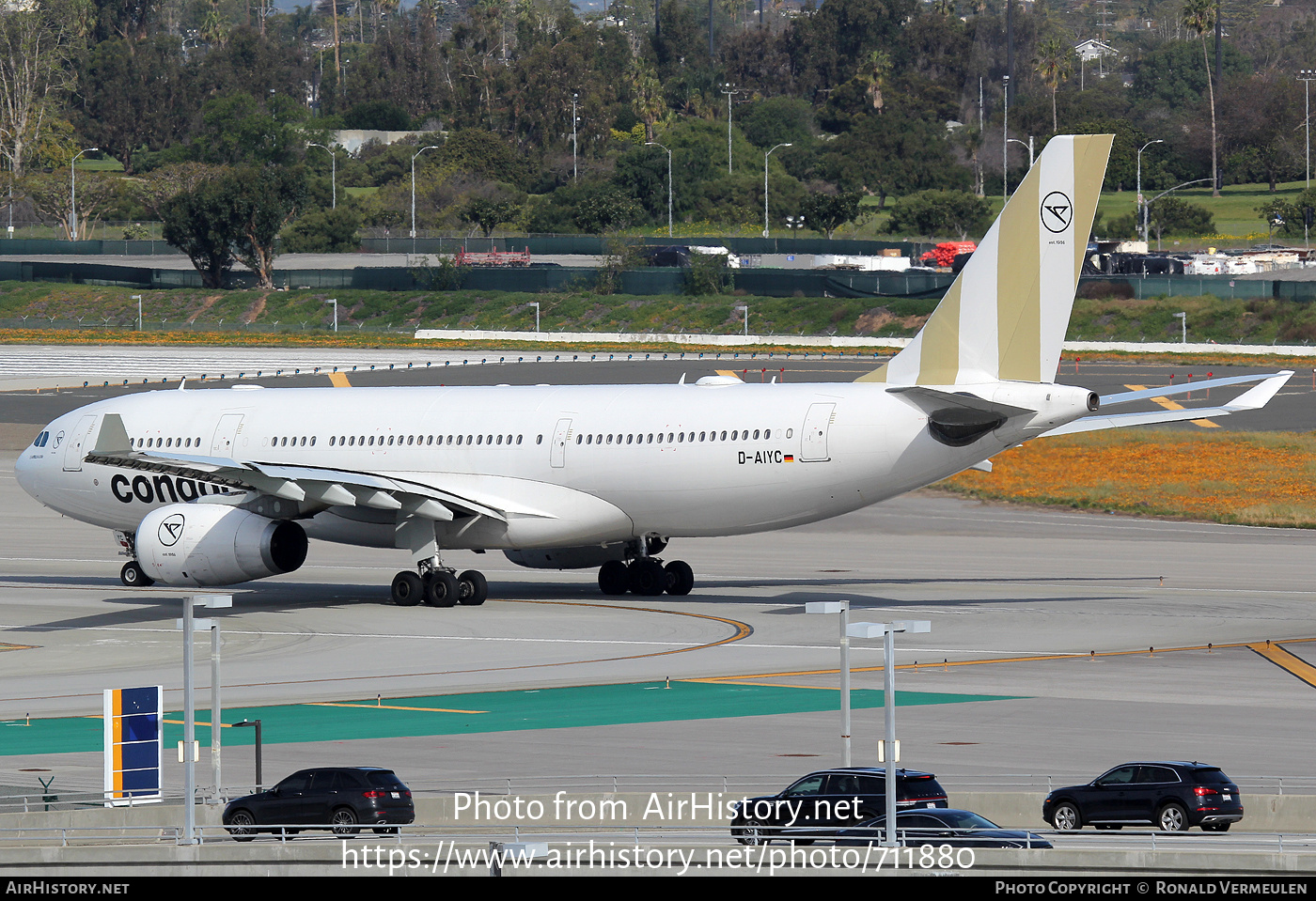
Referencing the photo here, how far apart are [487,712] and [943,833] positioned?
13511mm

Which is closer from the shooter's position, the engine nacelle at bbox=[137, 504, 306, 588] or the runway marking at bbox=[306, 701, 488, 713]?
the runway marking at bbox=[306, 701, 488, 713]

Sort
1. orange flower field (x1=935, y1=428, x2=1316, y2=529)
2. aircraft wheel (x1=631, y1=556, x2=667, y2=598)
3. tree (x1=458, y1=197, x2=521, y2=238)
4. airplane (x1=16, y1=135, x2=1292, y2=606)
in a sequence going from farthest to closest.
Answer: tree (x1=458, y1=197, x2=521, y2=238) → orange flower field (x1=935, y1=428, x2=1316, y2=529) → aircraft wheel (x1=631, y1=556, x2=667, y2=598) → airplane (x1=16, y1=135, x2=1292, y2=606)

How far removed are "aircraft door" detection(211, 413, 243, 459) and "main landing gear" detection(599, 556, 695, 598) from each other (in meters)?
9.54

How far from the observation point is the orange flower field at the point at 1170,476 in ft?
191

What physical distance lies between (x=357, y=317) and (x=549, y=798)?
120 m

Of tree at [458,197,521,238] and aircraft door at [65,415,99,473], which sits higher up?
tree at [458,197,521,238]

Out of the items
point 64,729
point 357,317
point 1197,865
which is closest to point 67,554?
point 64,729

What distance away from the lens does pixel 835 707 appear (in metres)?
29.0

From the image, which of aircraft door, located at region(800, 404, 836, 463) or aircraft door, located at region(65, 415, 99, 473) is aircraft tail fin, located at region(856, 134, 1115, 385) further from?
aircraft door, located at region(65, 415, 99, 473)

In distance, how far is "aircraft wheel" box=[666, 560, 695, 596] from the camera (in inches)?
1676

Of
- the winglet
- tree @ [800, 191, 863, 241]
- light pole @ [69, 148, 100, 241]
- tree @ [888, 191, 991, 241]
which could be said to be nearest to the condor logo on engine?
the winglet

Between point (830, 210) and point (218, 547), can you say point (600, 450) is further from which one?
point (830, 210)

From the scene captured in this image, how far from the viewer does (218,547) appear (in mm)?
38875

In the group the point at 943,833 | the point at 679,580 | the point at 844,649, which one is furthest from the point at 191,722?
the point at 679,580
